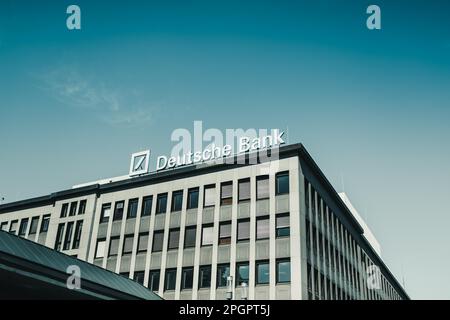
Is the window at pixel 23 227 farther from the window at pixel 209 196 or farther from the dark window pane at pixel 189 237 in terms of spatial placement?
the window at pixel 209 196

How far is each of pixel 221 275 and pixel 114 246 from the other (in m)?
12.8

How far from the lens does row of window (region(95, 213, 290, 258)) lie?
36094mm

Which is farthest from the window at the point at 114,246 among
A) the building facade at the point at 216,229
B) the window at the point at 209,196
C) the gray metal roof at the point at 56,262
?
the gray metal roof at the point at 56,262

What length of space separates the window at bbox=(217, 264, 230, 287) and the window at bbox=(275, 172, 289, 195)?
780cm

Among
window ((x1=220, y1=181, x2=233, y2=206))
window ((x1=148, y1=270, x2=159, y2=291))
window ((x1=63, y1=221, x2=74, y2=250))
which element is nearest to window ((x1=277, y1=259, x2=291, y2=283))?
window ((x1=220, y1=181, x2=233, y2=206))

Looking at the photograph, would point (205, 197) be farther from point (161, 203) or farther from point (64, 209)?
point (64, 209)

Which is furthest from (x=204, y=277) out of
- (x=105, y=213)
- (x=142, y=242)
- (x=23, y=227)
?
(x=23, y=227)

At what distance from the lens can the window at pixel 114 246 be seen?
42.9 metres

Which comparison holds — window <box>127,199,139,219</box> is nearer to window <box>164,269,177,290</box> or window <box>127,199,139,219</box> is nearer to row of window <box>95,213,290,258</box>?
row of window <box>95,213,290,258</box>

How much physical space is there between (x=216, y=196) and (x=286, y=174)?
6.91 m

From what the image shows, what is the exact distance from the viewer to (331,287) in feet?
134
